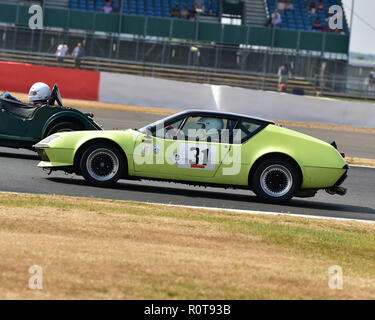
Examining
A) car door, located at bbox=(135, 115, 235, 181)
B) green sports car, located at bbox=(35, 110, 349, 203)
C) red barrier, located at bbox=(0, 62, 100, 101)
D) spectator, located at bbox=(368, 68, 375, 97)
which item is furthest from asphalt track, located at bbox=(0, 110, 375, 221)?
spectator, located at bbox=(368, 68, 375, 97)

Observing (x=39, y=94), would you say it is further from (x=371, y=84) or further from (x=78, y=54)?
(x=371, y=84)

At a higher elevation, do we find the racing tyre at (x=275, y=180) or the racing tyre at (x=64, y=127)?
the racing tyre at (x=64, y=127)

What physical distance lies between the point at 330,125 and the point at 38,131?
16.7 m

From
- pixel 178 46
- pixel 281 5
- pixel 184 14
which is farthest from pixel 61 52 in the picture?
pixel 281 5

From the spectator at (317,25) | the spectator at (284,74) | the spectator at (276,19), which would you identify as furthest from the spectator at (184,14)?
the spectator at (284,74)

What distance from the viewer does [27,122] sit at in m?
13.5

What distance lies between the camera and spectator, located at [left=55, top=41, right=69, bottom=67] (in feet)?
112

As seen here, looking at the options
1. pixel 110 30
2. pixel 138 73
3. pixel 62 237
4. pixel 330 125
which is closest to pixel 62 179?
pixel 62 237

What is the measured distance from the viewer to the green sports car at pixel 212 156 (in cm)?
1109

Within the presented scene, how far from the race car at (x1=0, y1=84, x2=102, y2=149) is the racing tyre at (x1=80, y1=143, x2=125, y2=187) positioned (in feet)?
8.10

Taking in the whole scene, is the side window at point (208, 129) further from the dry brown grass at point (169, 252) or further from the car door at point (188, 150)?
the dry brown grass at point (169, 252)

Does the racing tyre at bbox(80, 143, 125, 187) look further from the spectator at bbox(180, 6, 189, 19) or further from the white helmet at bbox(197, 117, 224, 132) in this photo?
the spectator at bbox(180, 6, 189, 19)

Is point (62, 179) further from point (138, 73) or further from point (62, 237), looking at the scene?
point (138, 73)

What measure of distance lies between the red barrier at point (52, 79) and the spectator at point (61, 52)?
4571 millimetres
